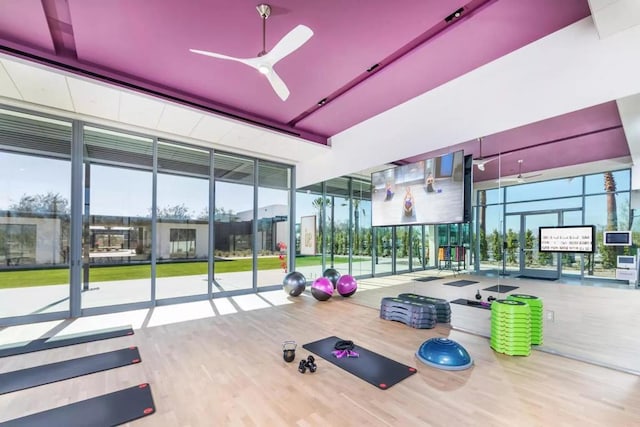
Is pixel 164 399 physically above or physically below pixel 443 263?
below

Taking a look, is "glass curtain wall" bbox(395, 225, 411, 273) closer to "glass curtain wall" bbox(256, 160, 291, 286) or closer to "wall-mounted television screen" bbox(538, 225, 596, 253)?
"wall-mounted television screen" bbox(538, 225, 596, 253)

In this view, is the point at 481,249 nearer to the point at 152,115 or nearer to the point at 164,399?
→ the point at 164,399

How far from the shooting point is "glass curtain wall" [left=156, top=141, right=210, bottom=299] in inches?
243

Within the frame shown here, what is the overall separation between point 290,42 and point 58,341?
16.0 feet

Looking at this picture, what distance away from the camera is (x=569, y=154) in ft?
14.5

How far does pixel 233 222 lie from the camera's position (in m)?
7.12

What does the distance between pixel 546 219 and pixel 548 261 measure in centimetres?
69

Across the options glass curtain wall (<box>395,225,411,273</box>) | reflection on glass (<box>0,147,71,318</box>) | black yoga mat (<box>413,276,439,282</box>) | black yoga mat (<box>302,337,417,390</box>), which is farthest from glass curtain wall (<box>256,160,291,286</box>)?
black yoga mat (<box>302,337,417,390</box>)

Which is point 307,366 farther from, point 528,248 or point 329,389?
point 528,248

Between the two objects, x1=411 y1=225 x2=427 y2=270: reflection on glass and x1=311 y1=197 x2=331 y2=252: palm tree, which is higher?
x1=311 y1=197 x2=331 y2=252: palm tree

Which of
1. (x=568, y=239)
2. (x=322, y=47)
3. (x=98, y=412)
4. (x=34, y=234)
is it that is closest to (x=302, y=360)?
(x=98, y=412)

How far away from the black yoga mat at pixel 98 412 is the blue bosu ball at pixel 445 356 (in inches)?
109

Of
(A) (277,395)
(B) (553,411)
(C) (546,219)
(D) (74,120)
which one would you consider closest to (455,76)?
(C) (546,219)

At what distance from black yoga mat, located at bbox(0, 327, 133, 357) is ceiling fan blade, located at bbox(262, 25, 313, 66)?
14.2 ft
